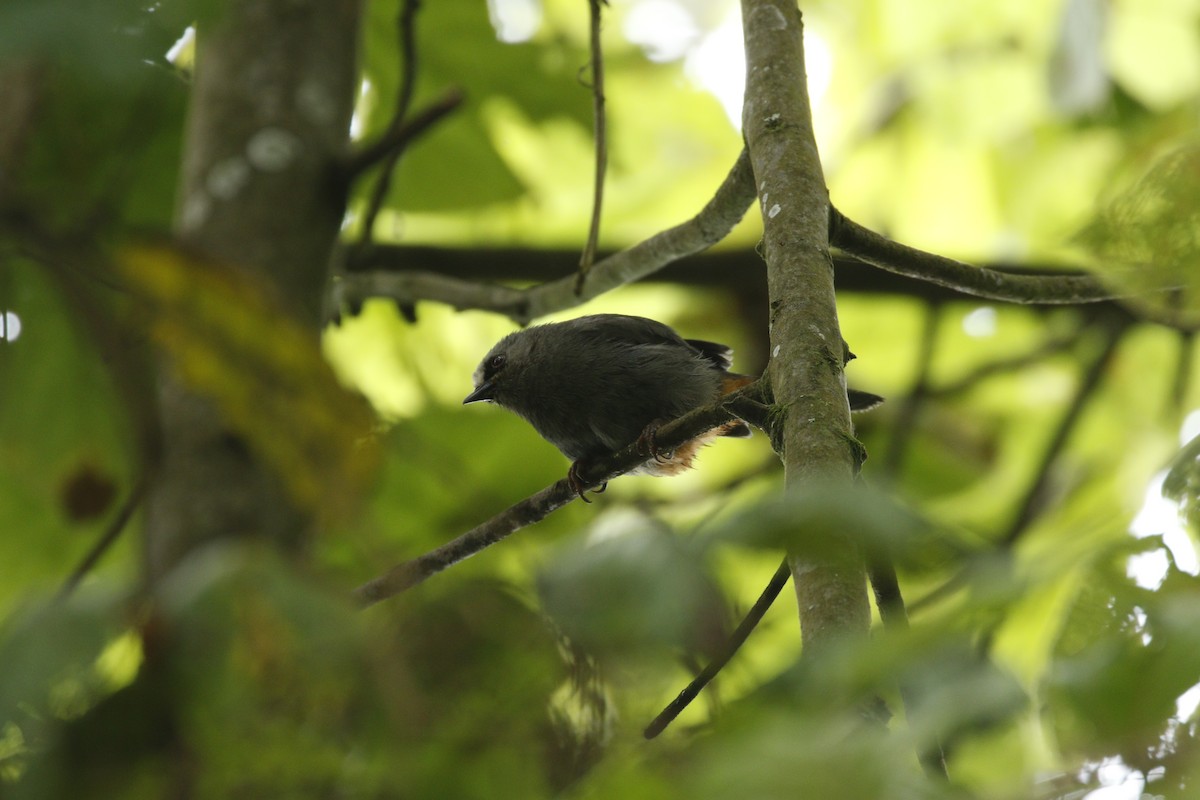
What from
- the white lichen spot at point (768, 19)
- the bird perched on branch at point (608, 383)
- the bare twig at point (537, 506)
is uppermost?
the white lichen spot at point (768, 19)

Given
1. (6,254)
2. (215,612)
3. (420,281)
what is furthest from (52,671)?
(420,281)

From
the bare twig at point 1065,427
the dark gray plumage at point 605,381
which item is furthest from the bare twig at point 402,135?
the bare twig at point 1065,427

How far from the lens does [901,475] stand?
662 cm

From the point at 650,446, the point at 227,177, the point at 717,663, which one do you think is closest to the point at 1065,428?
the point at 650,446

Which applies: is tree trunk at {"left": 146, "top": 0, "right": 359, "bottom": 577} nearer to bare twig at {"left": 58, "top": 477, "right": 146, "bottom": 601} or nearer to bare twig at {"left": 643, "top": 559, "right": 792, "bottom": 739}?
bare twig at {"left": 58, "top": 477, "right": 146, "bottom": 601}

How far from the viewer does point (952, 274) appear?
9.95 feet

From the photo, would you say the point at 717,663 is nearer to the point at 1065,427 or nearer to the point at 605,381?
the point at 605,381

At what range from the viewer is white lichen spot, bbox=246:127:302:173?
4.49m

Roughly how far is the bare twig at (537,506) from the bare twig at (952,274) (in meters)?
0.49

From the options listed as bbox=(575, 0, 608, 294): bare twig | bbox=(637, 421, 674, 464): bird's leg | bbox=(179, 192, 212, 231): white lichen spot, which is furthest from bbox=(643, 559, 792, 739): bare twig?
bbox=(179, 192, 212, 231): white lichen spot

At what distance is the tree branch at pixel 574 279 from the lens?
331cm

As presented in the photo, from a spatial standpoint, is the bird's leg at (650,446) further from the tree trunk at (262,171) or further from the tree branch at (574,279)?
the tree trunk at (262,171)

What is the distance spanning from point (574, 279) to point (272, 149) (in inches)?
52.0

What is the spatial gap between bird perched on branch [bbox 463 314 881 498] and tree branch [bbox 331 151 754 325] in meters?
0.72
